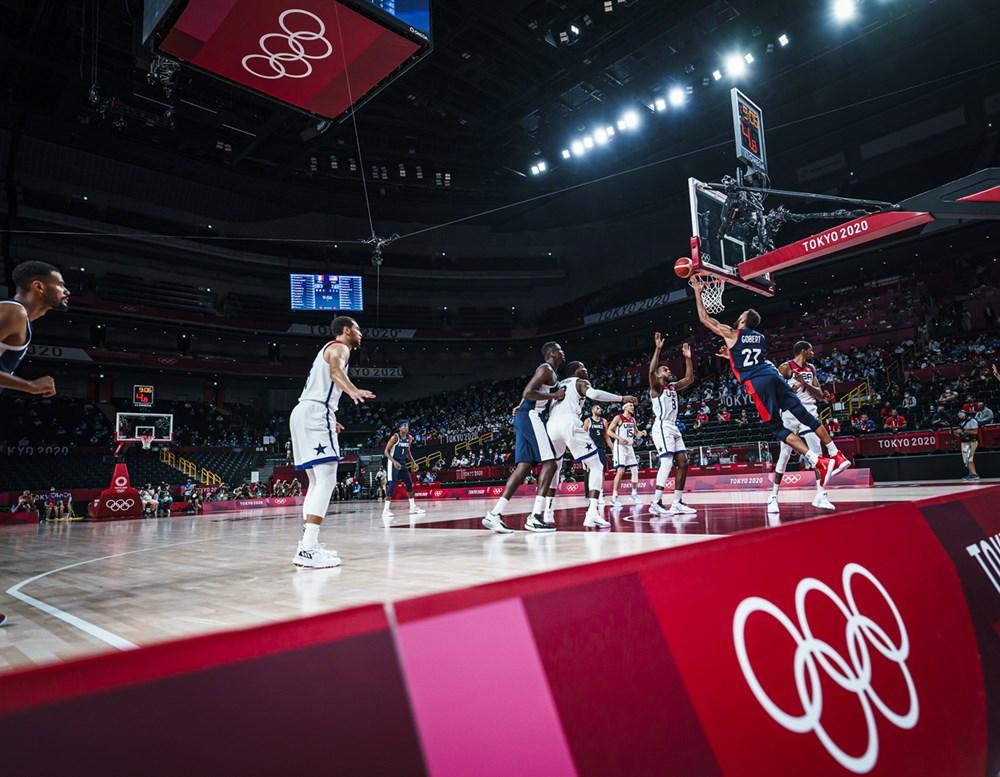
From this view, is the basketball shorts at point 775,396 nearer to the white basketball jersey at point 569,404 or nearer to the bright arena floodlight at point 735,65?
the white basketball jersey at point 569,404

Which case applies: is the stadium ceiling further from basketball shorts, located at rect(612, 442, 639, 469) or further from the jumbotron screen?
basketball shorts, located at rect(612, 442, 639, 469)

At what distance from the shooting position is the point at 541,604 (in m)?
1.22

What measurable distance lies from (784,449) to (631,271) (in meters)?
27.8

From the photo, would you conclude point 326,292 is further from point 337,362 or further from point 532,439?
point 337,362

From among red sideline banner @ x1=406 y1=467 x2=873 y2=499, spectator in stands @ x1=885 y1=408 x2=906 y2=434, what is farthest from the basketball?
spectator in stands @ x1=885 y1=408 x2=906 y2=434

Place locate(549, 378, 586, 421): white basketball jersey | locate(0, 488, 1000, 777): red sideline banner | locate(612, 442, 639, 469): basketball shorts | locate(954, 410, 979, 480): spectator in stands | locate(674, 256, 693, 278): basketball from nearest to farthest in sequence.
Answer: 1. locate(0, 488, 1000, 777): red sideline banner
2. locate(549, 378, 586, 421): white basketball jersey
3. locate(674, 256, 693, 278): basketball
4. locate(612, 442, 639, 469): basketball shorts
5. locate(954, 410, 979, 480): spectator in stands

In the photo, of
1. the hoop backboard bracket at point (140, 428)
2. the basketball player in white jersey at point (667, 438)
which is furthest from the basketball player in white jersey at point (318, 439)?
the hoop backboard bracket at point (140, 428)

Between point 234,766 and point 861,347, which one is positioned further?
point 861,347

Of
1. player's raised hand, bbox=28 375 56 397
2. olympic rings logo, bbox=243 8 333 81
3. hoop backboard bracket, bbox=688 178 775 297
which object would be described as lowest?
player's raised hand, bbox=28 375 56 397

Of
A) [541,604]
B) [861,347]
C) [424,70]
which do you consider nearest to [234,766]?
[541,604]

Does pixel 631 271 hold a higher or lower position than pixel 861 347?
higher

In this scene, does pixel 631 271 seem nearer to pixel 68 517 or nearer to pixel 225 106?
pixel 225 106

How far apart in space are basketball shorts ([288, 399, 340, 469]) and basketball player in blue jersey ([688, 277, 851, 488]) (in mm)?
4397

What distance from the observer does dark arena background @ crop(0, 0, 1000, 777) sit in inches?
44.4
